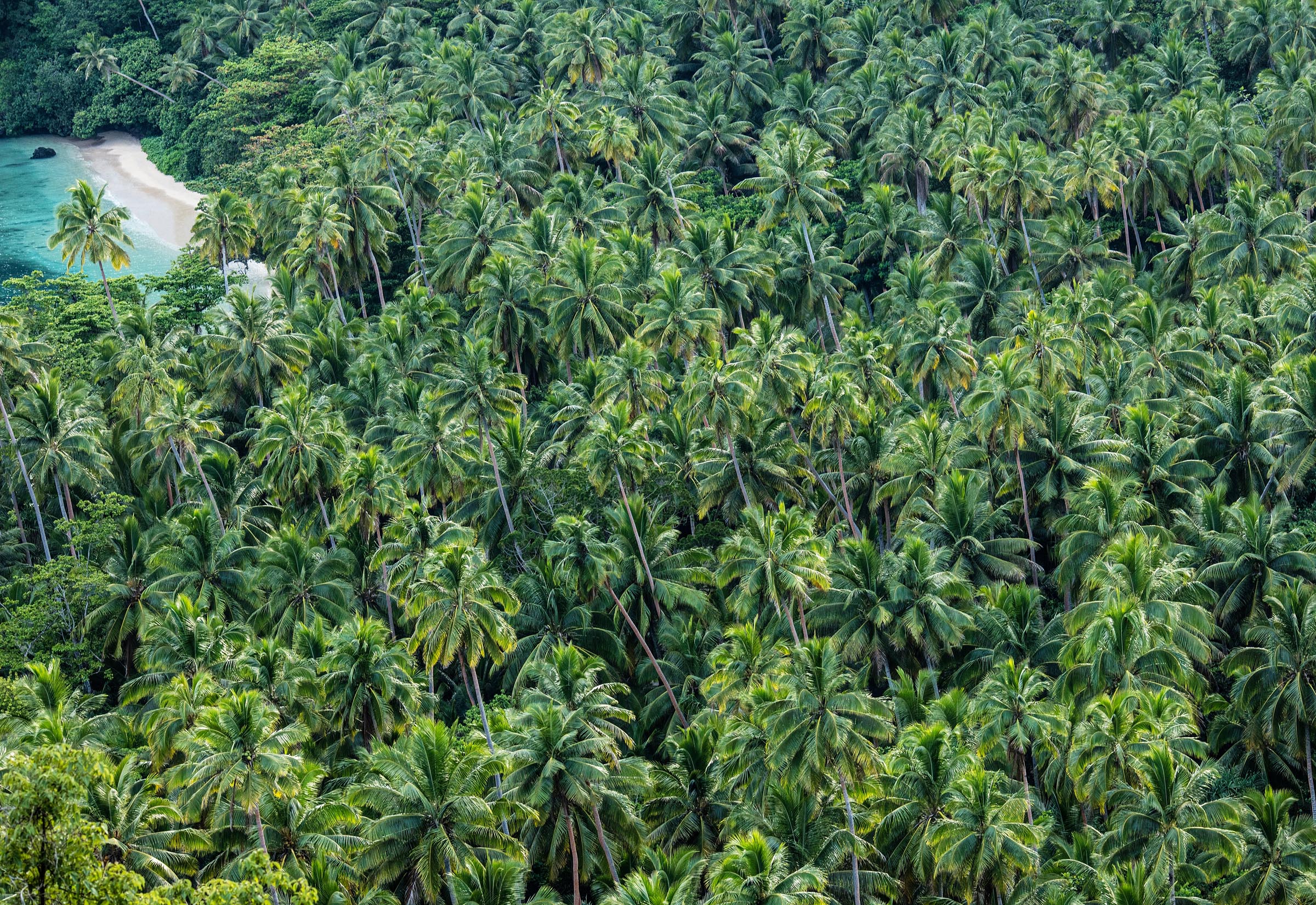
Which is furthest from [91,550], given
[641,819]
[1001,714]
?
[1001,714]

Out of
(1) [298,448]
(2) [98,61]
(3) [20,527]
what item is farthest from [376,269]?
(2) [98,61]

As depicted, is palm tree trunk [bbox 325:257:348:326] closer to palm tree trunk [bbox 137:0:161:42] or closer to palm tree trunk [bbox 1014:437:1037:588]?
palm tree trunk [bbox 1014:437:1037:588]

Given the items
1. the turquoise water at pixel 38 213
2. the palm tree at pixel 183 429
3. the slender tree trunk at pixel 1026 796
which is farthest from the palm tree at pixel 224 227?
the slender tree trunk at pixel 1026 796

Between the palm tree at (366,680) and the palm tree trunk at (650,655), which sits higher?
the palm tree at (366,680)

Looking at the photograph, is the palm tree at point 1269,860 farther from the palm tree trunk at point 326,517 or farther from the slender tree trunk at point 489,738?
the palm tree trunk at point 326,517

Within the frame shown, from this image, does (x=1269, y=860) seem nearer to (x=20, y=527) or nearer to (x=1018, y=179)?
(x=1018, y=179)

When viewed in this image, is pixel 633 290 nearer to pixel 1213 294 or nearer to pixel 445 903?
pixel 1213 294
